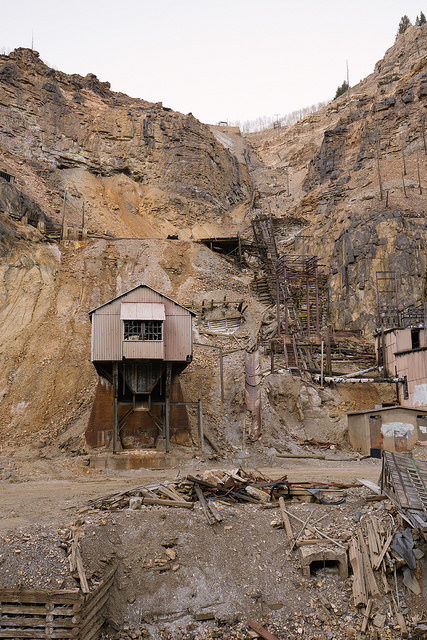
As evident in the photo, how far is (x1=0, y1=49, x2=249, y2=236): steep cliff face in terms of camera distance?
185ft

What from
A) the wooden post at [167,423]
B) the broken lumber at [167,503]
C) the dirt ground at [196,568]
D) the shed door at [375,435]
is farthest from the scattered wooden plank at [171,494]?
the shed door at [375,435]

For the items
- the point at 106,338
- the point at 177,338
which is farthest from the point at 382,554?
the point at 106,338

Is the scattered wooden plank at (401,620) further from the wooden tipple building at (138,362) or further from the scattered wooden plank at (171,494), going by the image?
the wooden tipple building at (138,362)

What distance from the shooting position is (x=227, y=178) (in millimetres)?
69750

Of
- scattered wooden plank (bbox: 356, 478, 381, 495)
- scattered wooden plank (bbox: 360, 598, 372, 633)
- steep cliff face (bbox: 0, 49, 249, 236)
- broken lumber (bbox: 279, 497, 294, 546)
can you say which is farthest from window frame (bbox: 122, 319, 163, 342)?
steep cliff face (bbox: 0, 49, 249, 236)

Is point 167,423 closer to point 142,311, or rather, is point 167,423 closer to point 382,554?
point 142,311

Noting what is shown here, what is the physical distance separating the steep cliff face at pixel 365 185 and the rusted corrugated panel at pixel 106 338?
2027 cm

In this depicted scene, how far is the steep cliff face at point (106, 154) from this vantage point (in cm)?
5634

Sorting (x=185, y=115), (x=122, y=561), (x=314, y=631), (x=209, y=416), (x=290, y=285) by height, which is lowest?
(x=314, y=631)

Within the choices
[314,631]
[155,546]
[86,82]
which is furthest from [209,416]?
[86,82]

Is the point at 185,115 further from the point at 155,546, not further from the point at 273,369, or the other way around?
the point at 155,546

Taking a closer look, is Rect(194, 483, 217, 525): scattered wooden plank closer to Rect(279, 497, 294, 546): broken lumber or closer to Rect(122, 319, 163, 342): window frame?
Rect(279, 497, 294, 546): broken lumber

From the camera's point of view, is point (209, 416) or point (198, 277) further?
point (198, 277)

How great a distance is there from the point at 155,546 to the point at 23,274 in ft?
95.6
